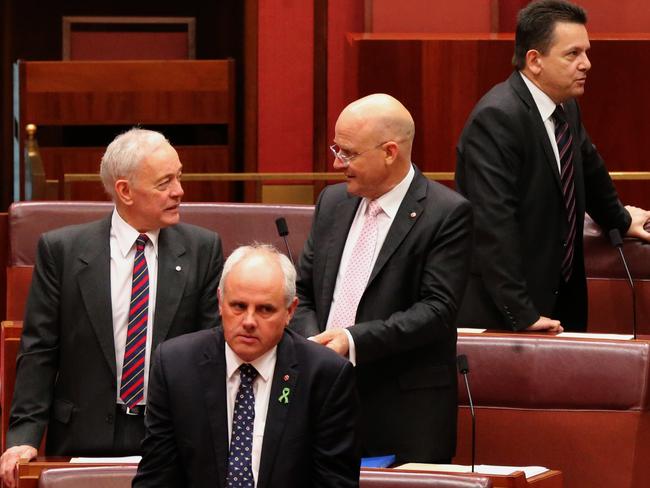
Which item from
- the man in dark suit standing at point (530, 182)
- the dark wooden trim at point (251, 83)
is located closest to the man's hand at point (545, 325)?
the man in dark suit standing at point (530, 182)

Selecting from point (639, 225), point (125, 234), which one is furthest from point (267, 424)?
point (639, 225)

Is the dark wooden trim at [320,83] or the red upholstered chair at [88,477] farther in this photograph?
the dark wooden trim at [320,83]

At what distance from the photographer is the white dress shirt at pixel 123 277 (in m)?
2.07

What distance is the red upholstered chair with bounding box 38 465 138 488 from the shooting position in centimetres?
176

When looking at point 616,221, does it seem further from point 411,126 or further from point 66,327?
point 66,327

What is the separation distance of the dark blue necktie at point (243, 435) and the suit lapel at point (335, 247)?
40 centimetres

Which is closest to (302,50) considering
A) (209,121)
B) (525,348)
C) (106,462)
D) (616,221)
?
(209,121)

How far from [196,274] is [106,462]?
39 cm

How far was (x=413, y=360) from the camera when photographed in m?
2.01

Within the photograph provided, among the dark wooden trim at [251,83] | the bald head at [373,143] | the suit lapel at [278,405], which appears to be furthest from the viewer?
the dark wooden trim at [251,83]

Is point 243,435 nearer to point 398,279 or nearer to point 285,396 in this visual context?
point 285,396

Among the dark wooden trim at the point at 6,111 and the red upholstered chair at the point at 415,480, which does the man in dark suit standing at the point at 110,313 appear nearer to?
the red upholstered chair at the point at 415,480

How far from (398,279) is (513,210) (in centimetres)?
47

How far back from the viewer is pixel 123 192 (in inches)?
82.7
